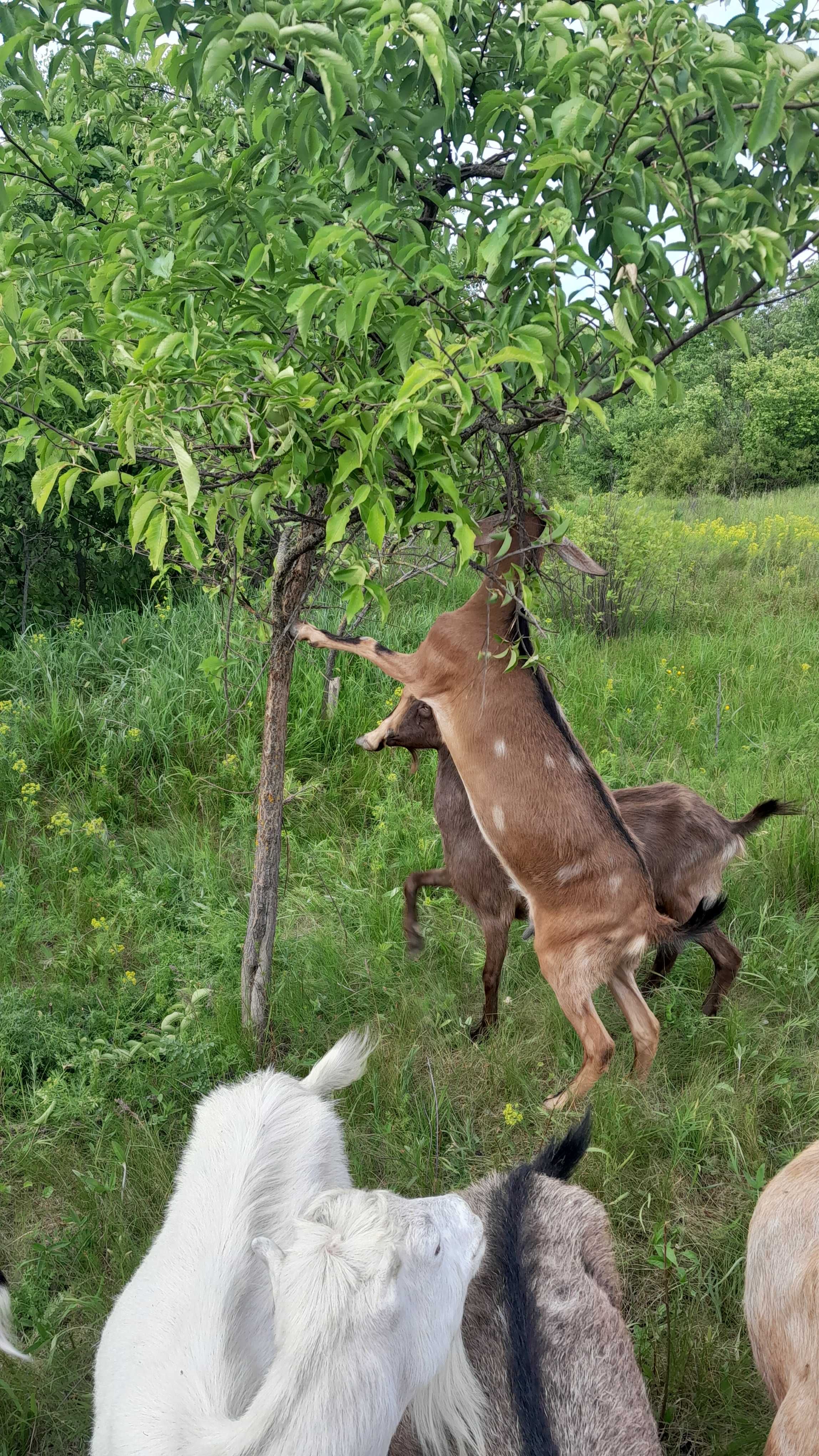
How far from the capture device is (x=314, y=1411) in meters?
1.25

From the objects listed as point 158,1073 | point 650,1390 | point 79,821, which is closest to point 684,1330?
point 650,1390

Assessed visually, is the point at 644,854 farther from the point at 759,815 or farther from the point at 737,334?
the point at 737,334

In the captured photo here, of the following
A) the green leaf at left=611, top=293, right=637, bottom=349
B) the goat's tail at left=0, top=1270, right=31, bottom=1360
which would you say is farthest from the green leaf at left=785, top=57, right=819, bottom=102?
the goat's tail at left=0, top=1270, right=31, bottom=1360

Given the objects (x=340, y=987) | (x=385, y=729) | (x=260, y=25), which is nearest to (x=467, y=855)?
(x=385, y=729)

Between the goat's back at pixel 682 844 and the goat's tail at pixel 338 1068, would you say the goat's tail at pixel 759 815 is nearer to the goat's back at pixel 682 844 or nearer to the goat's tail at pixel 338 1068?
the goat's back at pixel 682 844

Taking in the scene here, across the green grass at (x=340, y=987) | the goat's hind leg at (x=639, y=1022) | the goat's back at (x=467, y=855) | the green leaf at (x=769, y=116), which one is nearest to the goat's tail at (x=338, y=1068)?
the green grass at (x=340, y=987)

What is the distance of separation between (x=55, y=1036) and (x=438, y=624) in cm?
199

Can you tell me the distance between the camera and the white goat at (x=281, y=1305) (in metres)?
1.28

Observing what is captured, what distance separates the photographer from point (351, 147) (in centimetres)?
196

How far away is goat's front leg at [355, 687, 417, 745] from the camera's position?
11.6 ft

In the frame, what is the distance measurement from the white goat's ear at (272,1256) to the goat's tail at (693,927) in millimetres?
1992

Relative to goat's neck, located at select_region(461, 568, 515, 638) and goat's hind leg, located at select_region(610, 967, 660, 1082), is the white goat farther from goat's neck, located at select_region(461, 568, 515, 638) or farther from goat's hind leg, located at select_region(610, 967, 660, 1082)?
goat's neck, located at select_region(461, 568, 515, 638)

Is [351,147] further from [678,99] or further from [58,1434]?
[58,1434]

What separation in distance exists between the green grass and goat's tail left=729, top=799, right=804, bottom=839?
1.49 ft
